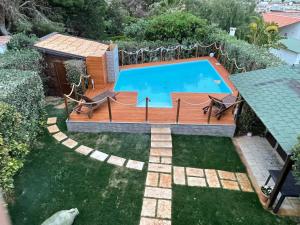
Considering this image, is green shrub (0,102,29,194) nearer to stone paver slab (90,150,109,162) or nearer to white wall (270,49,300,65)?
stone paver slab (90,150,109,162)

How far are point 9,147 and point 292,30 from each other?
4920 centimetres

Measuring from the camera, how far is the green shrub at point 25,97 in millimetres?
7614

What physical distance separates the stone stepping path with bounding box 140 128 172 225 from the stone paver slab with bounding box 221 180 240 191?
1.71 m

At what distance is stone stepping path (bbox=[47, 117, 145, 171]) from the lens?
8164 mm

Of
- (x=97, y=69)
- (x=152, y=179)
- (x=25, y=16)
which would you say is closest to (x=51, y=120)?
(x=97, y=69)

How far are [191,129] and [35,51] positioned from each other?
27.7ft

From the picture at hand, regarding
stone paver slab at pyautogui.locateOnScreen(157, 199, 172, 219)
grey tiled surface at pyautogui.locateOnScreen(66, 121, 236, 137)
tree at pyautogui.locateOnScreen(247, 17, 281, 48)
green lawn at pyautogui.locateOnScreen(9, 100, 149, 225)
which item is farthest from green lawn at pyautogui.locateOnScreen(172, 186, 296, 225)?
tree at pyautogui.locateOnScreen(247, 17, 281, 48)

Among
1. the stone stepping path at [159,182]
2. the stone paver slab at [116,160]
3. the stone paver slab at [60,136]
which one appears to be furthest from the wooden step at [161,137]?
the stone paver slab at [60,136]

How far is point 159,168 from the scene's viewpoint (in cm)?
805

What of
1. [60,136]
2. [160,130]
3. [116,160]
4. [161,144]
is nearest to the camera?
[116,160]

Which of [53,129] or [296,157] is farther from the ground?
[296,157]

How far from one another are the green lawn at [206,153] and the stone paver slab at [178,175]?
0.26 meters

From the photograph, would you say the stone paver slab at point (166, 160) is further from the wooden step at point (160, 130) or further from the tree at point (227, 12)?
the tree at point (227, 12)

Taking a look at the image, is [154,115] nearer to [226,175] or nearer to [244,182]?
[226,175]
